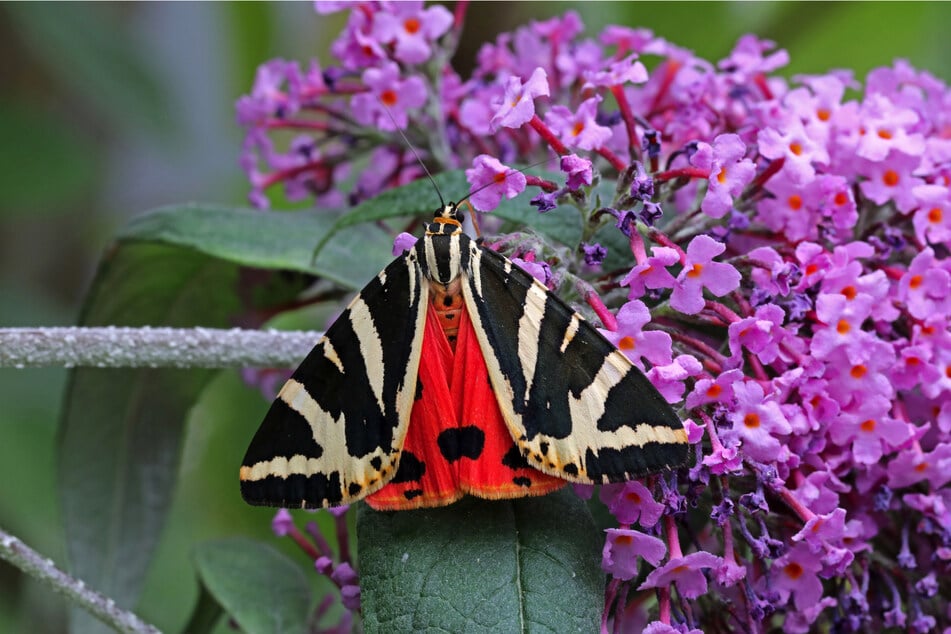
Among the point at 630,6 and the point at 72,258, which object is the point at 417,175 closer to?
the point at 630,6

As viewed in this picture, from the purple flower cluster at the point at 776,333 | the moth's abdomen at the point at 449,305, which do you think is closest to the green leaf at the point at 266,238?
the purple flower cluster at the point at 776,333

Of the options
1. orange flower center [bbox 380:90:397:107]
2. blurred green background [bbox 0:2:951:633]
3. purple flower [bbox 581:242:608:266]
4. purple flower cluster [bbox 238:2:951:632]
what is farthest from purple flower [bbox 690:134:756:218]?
blurred green background [bbox 0:2:951:633]

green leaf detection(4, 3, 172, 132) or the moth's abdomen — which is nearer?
the moth's abdomen

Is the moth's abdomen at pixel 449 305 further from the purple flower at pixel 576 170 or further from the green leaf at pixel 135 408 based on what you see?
the green leaf at pixel 135 408

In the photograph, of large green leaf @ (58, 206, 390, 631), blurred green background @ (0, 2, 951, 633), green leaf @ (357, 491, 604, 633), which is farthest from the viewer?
blurred green background @ (0, 2, 951, 633)

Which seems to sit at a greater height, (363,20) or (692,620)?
(363,20)

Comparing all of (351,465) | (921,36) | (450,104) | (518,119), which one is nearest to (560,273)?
(518,119)

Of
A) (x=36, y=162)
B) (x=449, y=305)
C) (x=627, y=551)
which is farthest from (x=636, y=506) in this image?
(x=36, y=162)

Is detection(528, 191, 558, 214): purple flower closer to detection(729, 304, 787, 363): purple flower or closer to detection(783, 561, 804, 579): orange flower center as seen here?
detection(729, 304, 787, 363): purple flower
